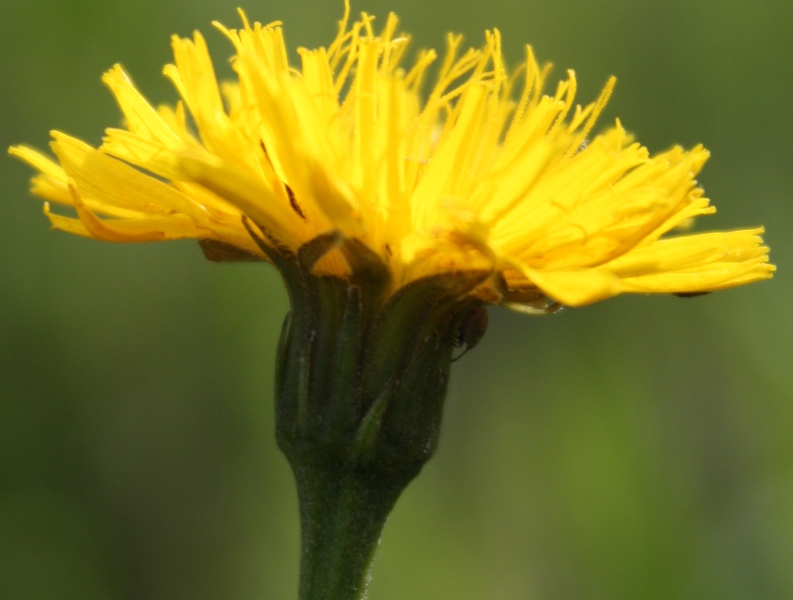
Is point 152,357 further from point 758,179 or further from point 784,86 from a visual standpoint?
point 784,86

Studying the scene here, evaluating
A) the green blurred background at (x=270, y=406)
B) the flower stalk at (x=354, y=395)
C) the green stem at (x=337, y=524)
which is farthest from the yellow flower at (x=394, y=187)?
the green blurred background at (x=270, y=406)

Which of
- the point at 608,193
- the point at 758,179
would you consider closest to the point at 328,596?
the point at 608,193

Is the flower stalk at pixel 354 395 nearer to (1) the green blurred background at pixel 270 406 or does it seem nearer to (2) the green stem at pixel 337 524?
(2) the green stem at pixel 337 524

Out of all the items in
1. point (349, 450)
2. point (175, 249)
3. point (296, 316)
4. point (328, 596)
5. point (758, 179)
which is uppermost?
point (758, 179)

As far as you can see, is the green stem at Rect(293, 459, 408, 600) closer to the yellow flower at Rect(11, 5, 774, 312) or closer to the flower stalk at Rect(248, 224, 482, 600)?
the flower stalk at Rect(248, 224, 482, 600)

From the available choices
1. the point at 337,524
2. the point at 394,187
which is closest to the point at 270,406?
the point at 337,524
